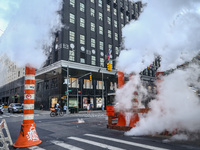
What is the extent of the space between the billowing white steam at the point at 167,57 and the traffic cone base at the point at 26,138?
13.2ft

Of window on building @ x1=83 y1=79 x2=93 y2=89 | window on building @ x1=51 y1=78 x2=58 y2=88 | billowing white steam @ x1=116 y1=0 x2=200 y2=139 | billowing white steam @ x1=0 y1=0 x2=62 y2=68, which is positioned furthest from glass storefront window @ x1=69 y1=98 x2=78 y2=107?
billowing white steam @ x1=0 y1=0 x2=62 y2=68

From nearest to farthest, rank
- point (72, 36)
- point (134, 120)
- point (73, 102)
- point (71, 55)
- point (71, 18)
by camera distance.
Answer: point (134, 120), point (73, 102), point (71, 55), point (72, 36), point (71, 18)

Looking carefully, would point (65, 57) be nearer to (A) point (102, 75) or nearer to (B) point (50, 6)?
(A) point (102, 75)

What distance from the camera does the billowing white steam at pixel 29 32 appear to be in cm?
579

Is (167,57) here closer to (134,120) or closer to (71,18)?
(134,120)

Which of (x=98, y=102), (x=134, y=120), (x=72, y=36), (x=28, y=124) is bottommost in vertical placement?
(x=98, y=102)

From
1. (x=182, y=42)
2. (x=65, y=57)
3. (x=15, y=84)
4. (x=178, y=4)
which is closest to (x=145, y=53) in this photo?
(x=182, y=42)

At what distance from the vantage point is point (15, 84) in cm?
5569

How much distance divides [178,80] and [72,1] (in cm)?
3404

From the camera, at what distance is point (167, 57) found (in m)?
8.17

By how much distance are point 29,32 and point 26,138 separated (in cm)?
400

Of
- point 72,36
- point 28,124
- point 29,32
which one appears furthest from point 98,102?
point 29,32

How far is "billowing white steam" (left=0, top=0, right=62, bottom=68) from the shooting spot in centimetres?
579

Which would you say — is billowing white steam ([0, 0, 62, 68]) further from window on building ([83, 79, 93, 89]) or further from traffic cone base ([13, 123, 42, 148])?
window on building ([83, 79, 93, 89])
